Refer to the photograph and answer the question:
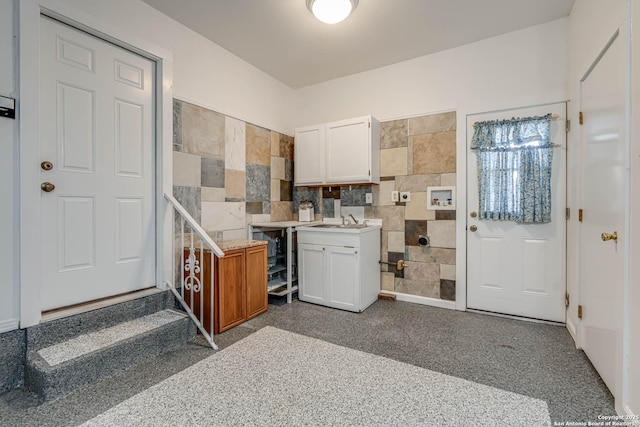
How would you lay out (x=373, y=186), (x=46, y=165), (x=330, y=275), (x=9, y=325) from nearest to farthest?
(x=9, y=325) < (x=46, y=165) < (x=330, y=275) < (x=373, y=186)

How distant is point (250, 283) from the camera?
2947 mm


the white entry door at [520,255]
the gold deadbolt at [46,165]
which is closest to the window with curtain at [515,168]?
the white entry door at [520,255]

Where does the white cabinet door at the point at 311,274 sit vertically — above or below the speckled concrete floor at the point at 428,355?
above

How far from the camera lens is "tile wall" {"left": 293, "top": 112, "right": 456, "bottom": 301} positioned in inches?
130

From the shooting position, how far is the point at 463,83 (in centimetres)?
323

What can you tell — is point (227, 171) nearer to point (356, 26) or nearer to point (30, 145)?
point (30, 145)

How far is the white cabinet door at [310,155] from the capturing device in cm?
377

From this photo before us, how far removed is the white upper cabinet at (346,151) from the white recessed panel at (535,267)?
171cm

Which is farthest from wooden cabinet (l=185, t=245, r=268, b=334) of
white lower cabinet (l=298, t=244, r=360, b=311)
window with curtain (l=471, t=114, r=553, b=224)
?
window with curtain (l=471, t=114, r=553, b=224)

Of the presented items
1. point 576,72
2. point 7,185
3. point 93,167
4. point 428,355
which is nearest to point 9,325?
point 7,185

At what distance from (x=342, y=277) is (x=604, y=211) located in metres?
2.18

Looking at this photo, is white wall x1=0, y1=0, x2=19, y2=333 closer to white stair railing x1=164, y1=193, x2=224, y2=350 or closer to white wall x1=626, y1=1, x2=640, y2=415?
white stair railing x1=164, y1=193, x2=224, y2=350

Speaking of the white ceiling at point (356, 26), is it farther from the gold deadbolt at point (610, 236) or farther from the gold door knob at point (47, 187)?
the gold deadbolt at point (610, 236)

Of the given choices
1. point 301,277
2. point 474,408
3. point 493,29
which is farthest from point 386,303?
point 493,29
